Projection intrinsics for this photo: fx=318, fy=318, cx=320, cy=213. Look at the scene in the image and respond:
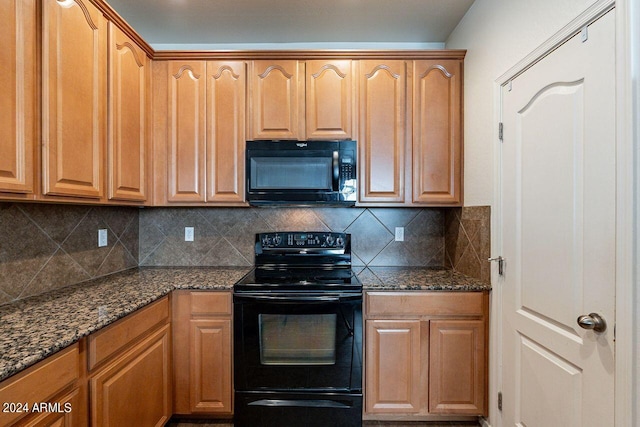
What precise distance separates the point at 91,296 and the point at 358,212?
1763 millimetres

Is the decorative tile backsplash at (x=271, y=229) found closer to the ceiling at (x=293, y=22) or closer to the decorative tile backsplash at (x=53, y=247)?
the decorative tile backsplash at (x=53, y=247)

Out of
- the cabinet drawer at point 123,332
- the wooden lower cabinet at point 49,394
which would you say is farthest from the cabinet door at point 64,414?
the cabinet drawer at point 123,332

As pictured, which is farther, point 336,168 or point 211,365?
point 336,168

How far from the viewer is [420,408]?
6.19 ft

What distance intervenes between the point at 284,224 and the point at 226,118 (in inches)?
34.8

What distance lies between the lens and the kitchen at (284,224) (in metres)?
1.57

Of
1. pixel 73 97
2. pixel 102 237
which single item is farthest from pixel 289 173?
pixel 102 237

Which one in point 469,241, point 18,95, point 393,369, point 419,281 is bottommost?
point 393,369

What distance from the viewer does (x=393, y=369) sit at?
1.89m

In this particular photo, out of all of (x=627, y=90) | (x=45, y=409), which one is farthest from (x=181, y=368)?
(x=627, y=90)

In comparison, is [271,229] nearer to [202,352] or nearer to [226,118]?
[226,118]

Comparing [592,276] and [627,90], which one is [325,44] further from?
[592,276]

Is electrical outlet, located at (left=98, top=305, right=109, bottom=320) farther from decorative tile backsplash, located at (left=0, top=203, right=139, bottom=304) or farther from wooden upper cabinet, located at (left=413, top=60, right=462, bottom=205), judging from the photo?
wooden upper cabinet, located at (left=413, top=60, right=462, bottom=205)

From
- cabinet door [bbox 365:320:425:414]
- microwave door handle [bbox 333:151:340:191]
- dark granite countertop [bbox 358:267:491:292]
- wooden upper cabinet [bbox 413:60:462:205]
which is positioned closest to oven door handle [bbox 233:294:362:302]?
dark granite countertop [bbox 358:267:491:292]
